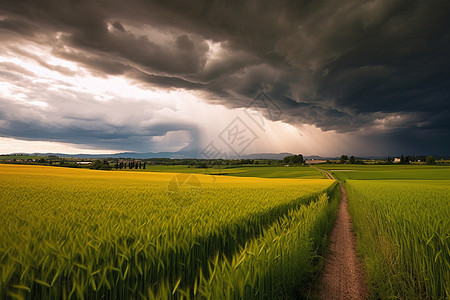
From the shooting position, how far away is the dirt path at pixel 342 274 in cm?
477

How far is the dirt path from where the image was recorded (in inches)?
188

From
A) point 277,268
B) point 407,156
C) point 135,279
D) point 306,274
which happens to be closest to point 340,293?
point 306,274

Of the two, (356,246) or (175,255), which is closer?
(175,255)

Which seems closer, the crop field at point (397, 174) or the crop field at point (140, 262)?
the crop field at point (140, 262)

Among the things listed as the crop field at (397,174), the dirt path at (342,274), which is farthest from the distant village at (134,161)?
the crop field at (397,174)

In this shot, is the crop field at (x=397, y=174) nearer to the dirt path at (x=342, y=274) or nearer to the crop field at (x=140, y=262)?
the dirt path at (x=342, y=274)

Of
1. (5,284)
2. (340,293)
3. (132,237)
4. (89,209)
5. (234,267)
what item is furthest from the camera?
(89,209)

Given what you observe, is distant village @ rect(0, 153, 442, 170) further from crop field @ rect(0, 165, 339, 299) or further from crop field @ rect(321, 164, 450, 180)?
crop field @ rect(321, 164, 450, 180)

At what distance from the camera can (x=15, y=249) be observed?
2680 millimetres

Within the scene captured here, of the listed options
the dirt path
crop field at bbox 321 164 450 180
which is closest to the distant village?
the dirt path

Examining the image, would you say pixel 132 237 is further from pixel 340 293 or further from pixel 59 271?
pixel 340 293

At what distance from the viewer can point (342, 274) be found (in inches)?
226

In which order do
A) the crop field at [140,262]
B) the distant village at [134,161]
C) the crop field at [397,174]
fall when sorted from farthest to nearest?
the crop field at [397,174], the distant village at [134,161], the crop field at [140,262]

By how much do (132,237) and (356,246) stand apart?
8.99 metres
